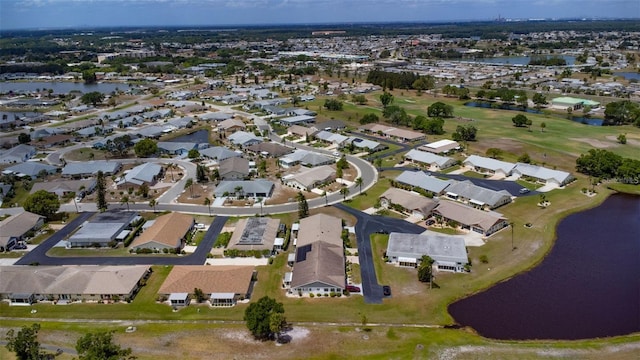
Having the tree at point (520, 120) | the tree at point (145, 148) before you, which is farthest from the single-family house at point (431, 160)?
the tree at point (145, 148)

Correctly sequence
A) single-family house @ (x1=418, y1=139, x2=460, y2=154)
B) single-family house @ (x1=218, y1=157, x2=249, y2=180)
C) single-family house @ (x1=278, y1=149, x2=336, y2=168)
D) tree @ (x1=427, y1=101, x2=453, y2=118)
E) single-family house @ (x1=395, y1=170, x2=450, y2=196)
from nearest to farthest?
single-family house @ (x1=395, y1=170, x2=450, y2=196)
single-family house @ (x1=218, y1=157, x2=249, y2=180)
single-family house @ (x1=278, y1=149, x2=336, y2=168)
single-family house @ (x1=418, y1=139, x2=460, y2=154)
tree @ (x1=427, y1=101, x2=453, y2=118)

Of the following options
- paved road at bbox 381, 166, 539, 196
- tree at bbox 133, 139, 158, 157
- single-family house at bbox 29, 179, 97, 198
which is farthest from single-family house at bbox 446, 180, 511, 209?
tree at bbox 133, 139, 158, 157

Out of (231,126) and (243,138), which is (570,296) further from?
(231,126)

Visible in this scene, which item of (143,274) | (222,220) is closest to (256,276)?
(143,274)

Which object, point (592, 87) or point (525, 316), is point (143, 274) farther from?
point (592, 87)

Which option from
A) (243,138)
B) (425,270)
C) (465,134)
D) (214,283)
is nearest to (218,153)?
(243,138)

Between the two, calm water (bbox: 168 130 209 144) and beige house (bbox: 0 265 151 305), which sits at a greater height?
calm water (bbox: 168 130 209 144)

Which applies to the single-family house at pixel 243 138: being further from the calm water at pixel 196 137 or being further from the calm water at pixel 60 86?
the calm water at pixel 60 86

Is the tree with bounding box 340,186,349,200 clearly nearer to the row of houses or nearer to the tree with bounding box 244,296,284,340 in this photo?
the row of houses
